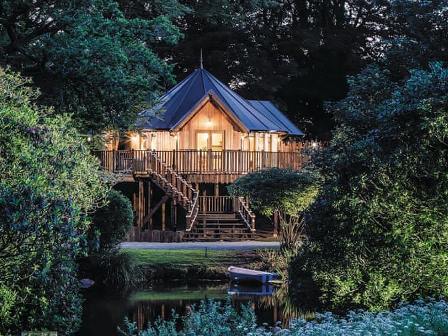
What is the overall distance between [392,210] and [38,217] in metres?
7.60

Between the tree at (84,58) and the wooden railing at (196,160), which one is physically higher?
the tree at (84,58)

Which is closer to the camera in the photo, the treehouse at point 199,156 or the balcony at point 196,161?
the treehouse at point 199,156

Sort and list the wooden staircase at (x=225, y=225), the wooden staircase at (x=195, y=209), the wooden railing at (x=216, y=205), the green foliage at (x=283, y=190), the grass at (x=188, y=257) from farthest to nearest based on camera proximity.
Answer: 1. the wooden railing at (x=216, y=205)
2. the wooden staircase at (x=195, y=209)
3. the wooden staircase at (x=225, y=225)
4. the green foliage at (x=283, y=190)
5. the grass at (x=188, y=257)

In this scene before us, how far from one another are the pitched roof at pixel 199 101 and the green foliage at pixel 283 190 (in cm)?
1296

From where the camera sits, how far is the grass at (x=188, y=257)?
1181 inches

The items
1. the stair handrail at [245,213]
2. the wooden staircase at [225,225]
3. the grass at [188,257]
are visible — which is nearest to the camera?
the grass at [188,257]

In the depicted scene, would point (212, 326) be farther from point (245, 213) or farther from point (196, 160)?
point (196, 160)

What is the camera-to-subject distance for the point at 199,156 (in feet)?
139

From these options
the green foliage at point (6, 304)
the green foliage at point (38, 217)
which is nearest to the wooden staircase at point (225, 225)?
the green foliage at point (38, 217)

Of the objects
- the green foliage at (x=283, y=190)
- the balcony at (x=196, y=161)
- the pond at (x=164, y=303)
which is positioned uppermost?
the balcony at (x=196, y=161)

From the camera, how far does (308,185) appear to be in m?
A: 30.8

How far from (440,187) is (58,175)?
7.63 metres

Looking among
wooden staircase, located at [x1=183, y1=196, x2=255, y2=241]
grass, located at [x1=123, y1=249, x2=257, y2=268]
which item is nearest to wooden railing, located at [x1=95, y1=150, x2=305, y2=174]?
wooden staircase, located at [x1=183, y1=196, x2=255, y2=241]

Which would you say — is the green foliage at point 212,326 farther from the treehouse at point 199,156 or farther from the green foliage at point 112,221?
the treehouse at point 199,156
